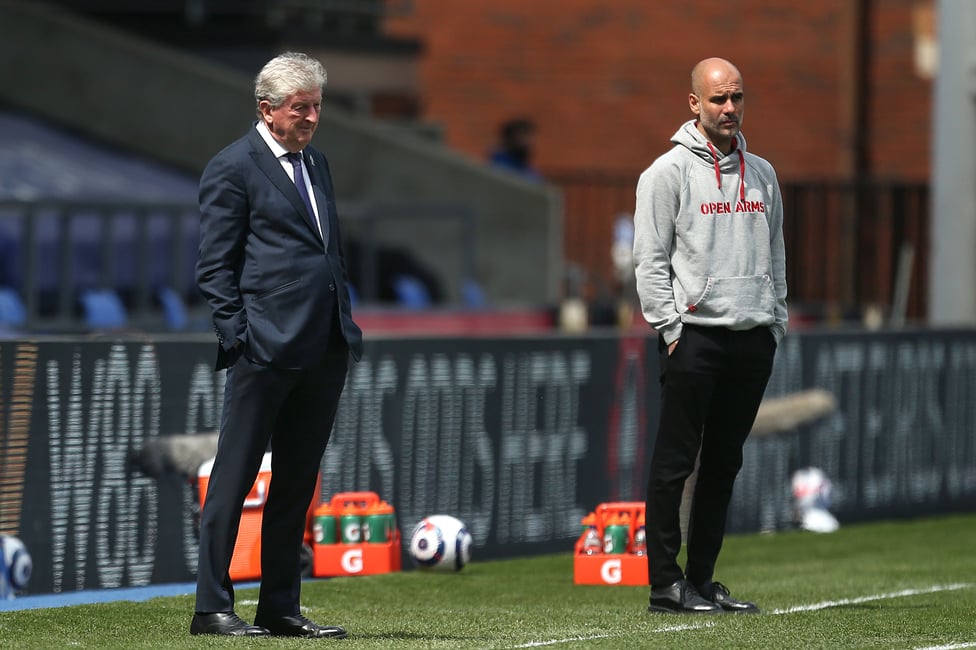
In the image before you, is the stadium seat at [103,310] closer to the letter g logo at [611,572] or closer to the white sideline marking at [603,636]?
the letter g logo at [611,572]

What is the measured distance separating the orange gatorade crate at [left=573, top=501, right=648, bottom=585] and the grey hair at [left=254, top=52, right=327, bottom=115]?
10.6ft

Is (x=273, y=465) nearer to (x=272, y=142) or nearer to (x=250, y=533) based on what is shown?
(x=272, y=142)

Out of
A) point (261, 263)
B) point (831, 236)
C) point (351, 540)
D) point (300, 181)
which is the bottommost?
point (351, 540)

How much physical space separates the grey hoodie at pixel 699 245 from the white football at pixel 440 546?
274cm

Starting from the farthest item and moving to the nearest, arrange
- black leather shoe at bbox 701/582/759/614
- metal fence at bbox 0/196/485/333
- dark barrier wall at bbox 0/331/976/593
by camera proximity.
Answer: metal fence at bbox 0/196/485/333 → dark barrier wall at bbox 0/331/976/593 → black leather shoe at bbox 701/582/759/614

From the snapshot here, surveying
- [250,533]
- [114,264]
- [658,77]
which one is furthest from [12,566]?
[658,77]

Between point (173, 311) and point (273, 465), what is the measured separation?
8460 mm

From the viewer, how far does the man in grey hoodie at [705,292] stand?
8.07 metres

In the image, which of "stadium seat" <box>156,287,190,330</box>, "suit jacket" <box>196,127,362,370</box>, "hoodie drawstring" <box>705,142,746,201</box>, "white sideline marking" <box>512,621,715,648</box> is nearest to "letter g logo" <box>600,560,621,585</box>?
"white sideline marking" <box>512,621,715,648</box>

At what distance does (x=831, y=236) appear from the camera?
24609 millimetres

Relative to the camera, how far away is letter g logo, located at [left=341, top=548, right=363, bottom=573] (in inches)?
404

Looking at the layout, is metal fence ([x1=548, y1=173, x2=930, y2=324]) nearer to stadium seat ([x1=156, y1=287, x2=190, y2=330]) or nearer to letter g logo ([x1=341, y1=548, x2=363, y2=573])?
stadium seat ([x1=156, y1=287, x2=190, y2=330])

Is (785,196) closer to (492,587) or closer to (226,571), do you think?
(492,587)

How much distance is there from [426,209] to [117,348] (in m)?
9.13
